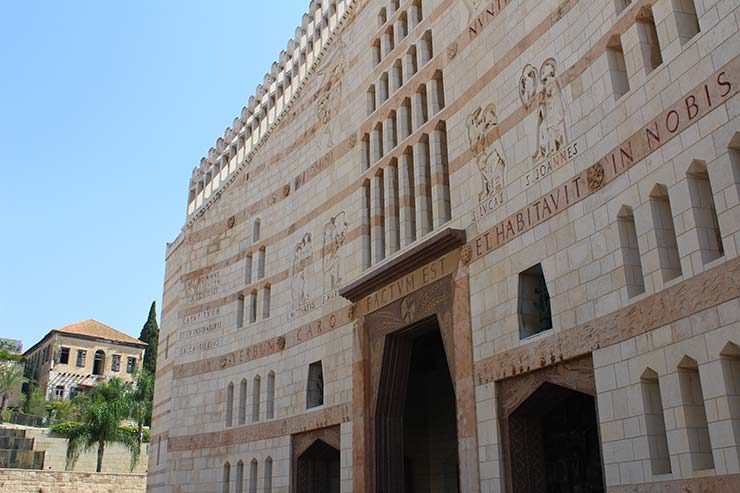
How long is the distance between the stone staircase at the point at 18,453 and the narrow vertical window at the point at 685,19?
152ft

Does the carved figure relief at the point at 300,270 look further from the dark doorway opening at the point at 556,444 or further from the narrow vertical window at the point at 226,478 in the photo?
the dark doorway opening at the point at 556,444

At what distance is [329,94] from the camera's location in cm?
2202

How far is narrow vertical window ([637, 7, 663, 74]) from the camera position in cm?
1116

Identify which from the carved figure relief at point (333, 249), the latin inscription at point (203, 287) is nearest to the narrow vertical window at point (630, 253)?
the carved figure relief at point (333, 249)

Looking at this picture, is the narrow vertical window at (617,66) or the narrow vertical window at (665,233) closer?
the narrow vertical window at (665,233)

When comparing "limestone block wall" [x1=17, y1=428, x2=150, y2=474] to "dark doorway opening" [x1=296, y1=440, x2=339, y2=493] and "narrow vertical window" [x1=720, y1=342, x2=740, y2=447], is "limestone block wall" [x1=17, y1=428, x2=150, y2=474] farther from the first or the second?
"narrow vertical window" [x1=720, y1=342, x2=740, y2=447]

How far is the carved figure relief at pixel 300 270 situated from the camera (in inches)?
800

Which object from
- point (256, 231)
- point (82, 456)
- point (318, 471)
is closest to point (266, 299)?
point (256, 231)

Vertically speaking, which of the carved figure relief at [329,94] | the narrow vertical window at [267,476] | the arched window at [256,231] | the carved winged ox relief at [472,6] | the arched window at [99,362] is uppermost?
the arched window at [99,362]

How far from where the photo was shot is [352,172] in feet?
64.2

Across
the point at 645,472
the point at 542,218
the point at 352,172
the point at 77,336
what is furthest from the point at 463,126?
the point at 77,336

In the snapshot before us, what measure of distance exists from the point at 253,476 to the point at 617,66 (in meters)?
14.5

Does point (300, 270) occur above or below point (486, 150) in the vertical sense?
below

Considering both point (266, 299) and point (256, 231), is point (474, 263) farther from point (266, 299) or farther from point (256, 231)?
point (256, 231)
